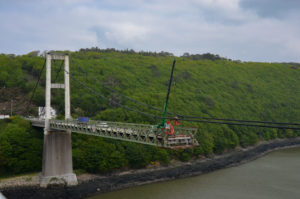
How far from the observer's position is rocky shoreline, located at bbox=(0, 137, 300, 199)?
29.5 meters

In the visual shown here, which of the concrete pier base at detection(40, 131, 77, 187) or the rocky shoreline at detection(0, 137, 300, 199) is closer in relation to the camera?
the rocky shoreline at detection(0, 137, 300, 199)

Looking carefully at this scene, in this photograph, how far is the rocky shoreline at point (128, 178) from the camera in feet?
96.9

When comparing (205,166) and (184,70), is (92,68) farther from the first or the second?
(205,166)

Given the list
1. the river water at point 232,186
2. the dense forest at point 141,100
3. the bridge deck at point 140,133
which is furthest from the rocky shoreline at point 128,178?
the bridge deck at point 140,133

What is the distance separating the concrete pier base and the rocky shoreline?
830 mm

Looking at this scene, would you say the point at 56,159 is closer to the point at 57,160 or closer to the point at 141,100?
the point at 57,160

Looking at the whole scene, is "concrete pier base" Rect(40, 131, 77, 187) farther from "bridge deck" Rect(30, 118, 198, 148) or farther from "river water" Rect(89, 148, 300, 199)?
"river water" Rect(89, 148, 300, 199)

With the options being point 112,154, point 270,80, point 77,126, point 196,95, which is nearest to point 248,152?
point 196,95

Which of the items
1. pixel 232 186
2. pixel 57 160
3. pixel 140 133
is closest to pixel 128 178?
pixel 57 160

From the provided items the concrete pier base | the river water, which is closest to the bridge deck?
the concrete pier base

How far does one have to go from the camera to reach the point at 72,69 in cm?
6419

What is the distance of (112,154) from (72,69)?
106 ft

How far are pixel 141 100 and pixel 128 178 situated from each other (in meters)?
21.4

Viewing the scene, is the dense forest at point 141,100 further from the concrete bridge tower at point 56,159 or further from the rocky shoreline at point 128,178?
the concrete bridge tower at point 56,159
